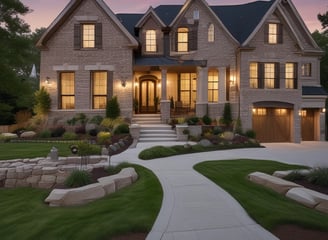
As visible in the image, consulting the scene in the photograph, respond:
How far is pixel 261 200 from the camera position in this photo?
6953mm

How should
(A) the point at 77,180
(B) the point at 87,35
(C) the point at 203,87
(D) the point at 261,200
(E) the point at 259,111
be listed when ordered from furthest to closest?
(C) the point at 203,87, (E) the point at 259,111, (B) the point at 87,35, (A) the point at 77,180, (D) the point at 261,200

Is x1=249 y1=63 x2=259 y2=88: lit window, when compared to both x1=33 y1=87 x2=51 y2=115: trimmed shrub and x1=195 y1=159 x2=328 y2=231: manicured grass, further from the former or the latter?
x1=33 y1=87 x2=51 y2=115: trimmed shrub

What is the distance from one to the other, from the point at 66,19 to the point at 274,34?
14.8 meters

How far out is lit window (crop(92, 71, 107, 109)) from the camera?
73.4 ft

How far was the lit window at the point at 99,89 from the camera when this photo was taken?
2236 centimetres

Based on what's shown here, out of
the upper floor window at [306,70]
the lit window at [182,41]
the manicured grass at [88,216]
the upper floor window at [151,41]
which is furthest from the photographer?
the upper floor window at [306,70]

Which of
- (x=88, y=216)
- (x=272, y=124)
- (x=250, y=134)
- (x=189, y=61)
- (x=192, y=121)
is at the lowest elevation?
(x=88, y=216)

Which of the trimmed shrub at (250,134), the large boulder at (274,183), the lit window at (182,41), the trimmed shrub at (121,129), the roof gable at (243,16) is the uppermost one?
the roof gable at (243,16)

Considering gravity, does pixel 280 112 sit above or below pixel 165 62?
below

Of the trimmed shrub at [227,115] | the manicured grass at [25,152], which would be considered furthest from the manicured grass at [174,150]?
the trimmed shrub at [227,115]

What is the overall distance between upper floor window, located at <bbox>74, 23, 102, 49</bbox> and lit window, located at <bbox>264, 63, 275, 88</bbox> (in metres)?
12.0

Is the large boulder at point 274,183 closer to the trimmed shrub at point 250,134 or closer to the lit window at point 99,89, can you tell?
the trimmed shrub at point 250,134

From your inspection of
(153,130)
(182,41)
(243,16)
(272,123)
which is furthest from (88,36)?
(272,123)

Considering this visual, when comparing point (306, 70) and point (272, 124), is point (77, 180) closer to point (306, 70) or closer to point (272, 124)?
point (272, 124)
